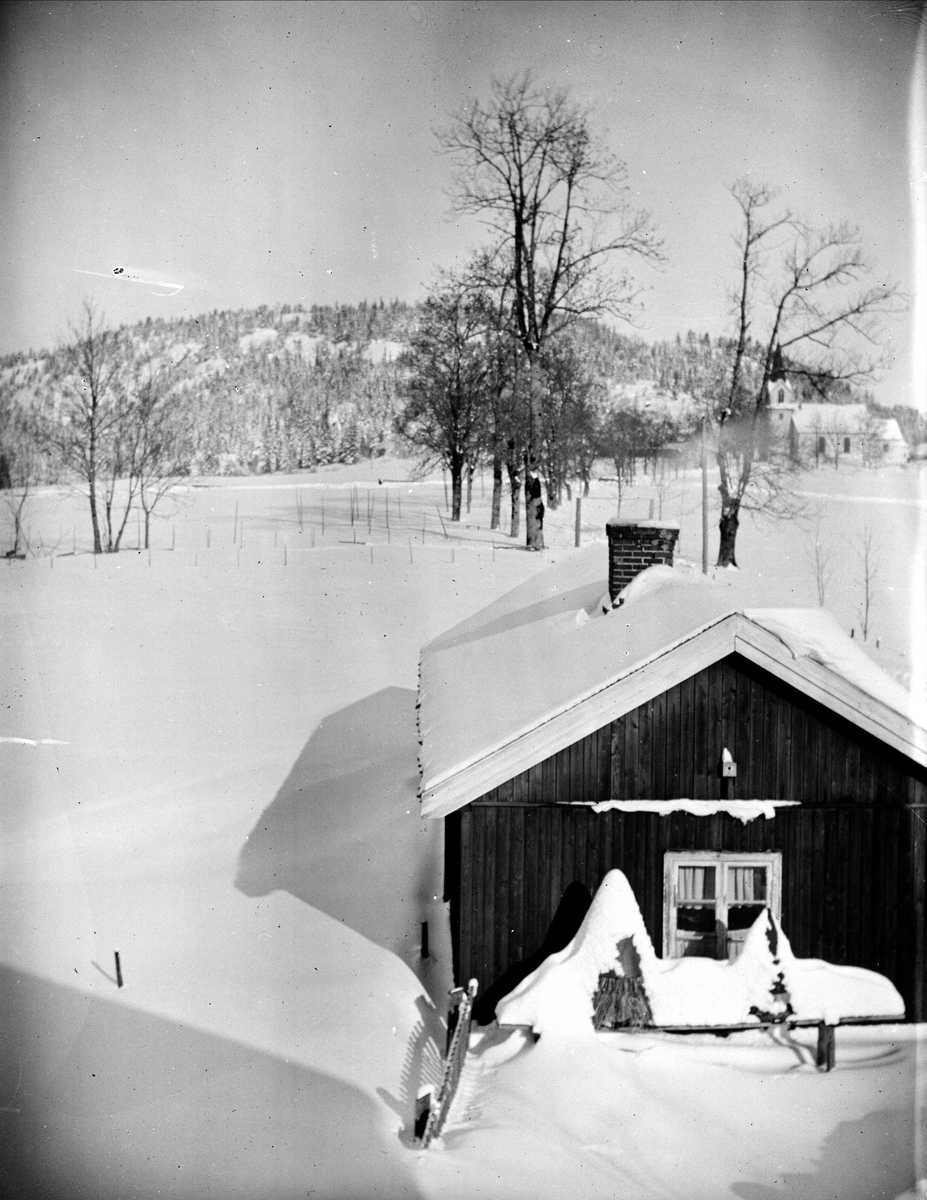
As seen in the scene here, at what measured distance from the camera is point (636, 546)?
11.7 m

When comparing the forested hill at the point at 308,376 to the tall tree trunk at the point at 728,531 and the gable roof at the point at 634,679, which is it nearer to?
the tall tree trunk at the point at 728,531

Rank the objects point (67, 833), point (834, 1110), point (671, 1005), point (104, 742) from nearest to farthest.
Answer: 1. point (834, 1110)
2. point (671, 1005)
3. point (67, 833)
4. point (104, 742)

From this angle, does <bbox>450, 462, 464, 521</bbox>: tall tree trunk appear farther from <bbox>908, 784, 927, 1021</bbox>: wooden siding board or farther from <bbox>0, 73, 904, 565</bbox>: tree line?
<bbox>908, 784, 927, 1021</bbox>: wooden siding board

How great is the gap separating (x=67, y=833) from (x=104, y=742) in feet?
17.9

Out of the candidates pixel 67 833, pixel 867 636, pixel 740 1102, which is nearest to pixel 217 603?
pixel 67 833

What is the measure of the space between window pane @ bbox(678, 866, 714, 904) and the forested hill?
2176 cm

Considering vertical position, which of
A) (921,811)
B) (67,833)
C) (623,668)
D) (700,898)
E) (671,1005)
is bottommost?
(67,833)

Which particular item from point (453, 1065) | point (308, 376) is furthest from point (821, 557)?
point (308, 376)

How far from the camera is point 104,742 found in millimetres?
21500

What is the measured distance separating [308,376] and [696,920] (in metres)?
41.9

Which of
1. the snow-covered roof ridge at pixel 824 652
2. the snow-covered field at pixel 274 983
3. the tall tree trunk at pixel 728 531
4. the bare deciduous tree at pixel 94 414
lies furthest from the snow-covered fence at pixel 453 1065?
the bare deciduous tree at pixel 94 414

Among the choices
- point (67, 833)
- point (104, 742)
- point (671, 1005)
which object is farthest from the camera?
point (104, 742)

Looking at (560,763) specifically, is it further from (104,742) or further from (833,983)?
(104,742)

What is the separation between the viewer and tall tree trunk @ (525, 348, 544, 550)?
30.4 m
